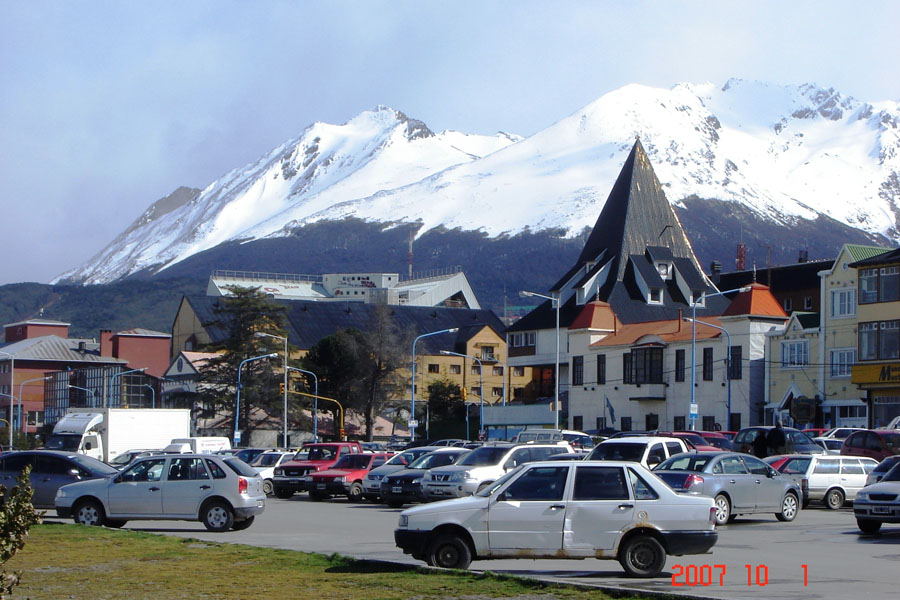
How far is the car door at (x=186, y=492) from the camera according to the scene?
77.5 ft

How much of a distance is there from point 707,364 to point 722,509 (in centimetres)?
4291

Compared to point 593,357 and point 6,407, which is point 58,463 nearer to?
point 593,357

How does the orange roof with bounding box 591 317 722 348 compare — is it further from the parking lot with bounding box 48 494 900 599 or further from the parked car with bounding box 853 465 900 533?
the parked car with bounding box 853 465 900 533

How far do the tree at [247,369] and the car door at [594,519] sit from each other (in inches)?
2891

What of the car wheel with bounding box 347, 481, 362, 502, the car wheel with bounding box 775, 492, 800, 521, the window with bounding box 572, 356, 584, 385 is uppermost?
the window with bounding box 572, 356, 584, 385

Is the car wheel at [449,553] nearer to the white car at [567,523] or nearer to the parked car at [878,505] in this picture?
the white car at [567,523]

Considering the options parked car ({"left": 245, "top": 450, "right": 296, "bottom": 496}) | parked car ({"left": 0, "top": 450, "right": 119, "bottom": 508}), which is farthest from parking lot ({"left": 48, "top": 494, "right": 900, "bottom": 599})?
parked car ({"left": 245, "top": 450, "right": 296, "bottom": 496})

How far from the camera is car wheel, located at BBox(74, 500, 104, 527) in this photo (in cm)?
2389

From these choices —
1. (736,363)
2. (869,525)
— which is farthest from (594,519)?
(736,363)

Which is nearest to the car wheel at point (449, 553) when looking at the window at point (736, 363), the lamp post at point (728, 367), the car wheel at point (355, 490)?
the car wheel at point (355, 490)

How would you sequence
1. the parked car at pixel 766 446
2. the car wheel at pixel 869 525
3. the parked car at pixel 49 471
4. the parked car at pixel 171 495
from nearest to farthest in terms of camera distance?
the car wheel at pixel 869 525
the parked car at pixel 171 495
the parked car at pixel 49 471
the parked car at pixel 766 446

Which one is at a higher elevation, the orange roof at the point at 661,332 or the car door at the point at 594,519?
the orange roof at the point at 661,332

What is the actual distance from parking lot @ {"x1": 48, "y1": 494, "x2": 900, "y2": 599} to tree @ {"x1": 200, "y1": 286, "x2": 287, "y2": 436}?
58.9m

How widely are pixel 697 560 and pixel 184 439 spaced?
35.6 metres
